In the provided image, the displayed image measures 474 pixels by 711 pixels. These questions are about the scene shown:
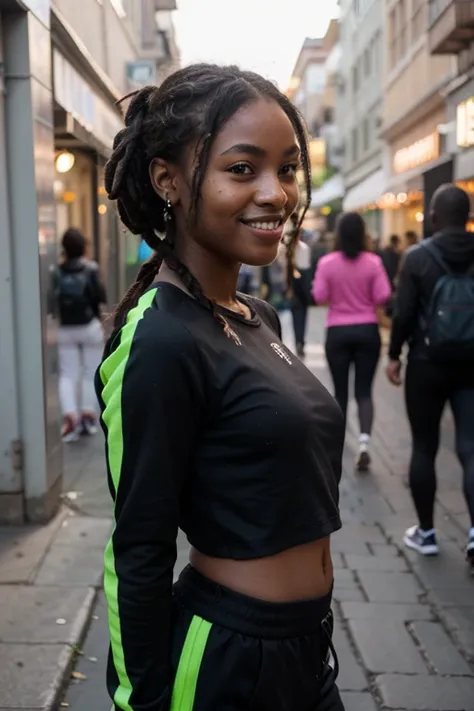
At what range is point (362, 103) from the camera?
3703 centimetres

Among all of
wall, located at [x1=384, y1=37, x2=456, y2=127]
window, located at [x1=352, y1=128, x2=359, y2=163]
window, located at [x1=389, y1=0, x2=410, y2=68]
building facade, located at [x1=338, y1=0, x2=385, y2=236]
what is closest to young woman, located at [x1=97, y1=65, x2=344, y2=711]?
wall, located at [x1=384, y1=37, x2=456, y2=127]

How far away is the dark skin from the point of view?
5.08ft

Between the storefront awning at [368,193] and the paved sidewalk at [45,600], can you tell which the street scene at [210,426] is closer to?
the paved sidewalk at [45,600]

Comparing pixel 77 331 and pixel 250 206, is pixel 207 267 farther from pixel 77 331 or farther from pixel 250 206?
pixel 77 331

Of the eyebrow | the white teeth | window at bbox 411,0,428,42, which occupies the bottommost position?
the white teeth

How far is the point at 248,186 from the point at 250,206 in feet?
0.12

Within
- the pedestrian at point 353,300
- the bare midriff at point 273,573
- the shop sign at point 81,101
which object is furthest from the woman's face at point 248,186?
the pedestrian at point 353,300

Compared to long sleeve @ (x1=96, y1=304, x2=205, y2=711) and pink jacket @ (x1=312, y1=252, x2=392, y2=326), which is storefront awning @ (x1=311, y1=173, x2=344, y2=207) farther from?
long sleeve @ (x1=96, y1=304, x2=205, y2=711)

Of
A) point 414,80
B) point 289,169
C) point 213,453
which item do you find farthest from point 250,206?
point 414,80

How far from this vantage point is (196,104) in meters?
1.58

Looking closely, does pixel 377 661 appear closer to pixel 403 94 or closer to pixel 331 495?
pixel 331 495

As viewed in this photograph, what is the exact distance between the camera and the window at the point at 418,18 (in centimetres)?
1958

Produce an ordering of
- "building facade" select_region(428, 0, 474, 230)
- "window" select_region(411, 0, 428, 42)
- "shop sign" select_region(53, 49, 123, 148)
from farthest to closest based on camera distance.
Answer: "window" select_region(411, 0, 428, 42) → "building facade" select_region(428, 0, 474, 230) → "shop sign" select_region(53, 49, 123, 148)

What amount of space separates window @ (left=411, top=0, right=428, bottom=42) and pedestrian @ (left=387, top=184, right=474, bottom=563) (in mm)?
16428
